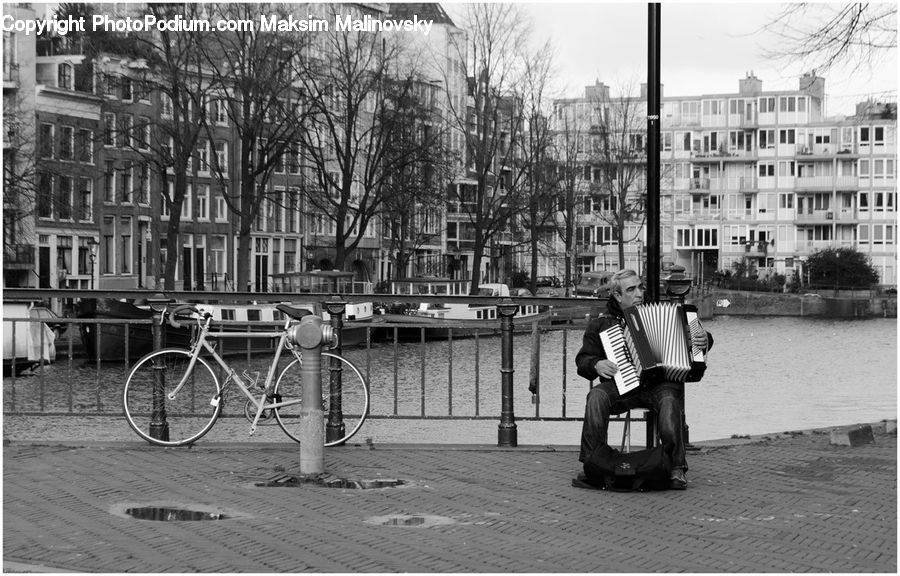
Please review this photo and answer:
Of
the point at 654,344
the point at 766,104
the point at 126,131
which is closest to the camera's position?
the point at 654,344

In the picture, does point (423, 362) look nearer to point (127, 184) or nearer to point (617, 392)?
point (617, 392)

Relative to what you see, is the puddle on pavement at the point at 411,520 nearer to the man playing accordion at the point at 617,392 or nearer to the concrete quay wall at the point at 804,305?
the man playing accordion at the point at 617,392

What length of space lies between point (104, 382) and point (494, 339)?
10.9ft

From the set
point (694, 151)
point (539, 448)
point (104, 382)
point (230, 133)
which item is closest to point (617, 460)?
point (539, 448)

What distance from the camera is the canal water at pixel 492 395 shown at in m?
11.6

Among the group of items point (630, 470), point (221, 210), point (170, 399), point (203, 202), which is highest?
point (203, 202)

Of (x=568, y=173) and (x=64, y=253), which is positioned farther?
(x=568, y=173)

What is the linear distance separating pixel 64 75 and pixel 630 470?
55.5 metres

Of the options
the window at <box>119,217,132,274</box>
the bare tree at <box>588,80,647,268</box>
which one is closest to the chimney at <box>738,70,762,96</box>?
the bare tree at <box>588,80,647,268</box>

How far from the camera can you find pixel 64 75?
6016 centimetres

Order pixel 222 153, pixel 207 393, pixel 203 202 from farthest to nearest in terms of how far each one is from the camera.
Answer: pixel 203 202
pixel 222 153
pixel 207 393

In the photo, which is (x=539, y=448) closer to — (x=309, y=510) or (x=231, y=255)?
(x=309, y=510)

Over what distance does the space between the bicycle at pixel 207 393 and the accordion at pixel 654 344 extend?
2.42m

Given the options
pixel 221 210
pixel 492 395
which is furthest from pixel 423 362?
pixel 221 210
